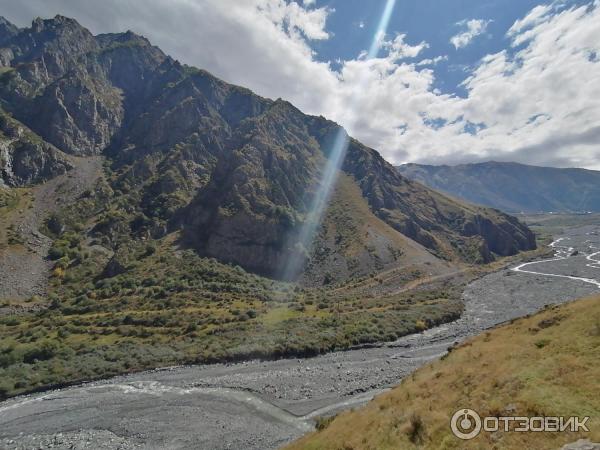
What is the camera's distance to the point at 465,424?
54.5 feet

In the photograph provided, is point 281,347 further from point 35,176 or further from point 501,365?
point 35,176

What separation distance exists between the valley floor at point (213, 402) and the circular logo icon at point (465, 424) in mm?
19814

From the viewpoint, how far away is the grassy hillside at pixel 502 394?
15.1 meters

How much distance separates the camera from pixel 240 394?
42188mm

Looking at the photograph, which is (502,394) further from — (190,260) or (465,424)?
(190,260)

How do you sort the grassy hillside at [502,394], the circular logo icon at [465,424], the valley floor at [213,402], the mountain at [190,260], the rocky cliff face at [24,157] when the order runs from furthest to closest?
the rocky cliff face at [24,157] → the mountain at [190,260] → the valley floor at [213,402] → the circular logo icon at [465,424] → the grassy hillside at [502,394]

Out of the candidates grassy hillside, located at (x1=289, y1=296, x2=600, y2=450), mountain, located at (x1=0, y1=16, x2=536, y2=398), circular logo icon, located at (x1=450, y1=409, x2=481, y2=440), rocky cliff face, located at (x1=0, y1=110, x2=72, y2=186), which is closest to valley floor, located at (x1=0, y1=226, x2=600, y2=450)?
mountain, located at (x1=0, y1=16, x2=536, y2=398)

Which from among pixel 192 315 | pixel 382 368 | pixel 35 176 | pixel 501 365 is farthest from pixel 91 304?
pixel 35 176

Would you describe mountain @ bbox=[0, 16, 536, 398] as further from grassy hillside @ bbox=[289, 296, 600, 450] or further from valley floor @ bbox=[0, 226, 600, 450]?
grassy hillside @ bbox=[289, 296, 600, 450]

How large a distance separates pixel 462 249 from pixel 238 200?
123 m

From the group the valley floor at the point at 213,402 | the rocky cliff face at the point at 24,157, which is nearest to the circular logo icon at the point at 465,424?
the valley floor at the point at 213,402

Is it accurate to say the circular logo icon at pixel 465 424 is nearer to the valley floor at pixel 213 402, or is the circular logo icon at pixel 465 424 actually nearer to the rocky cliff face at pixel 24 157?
the valley floor at pixel 213 402

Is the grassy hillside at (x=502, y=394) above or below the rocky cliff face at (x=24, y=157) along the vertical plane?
below

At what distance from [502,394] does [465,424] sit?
3.11m
